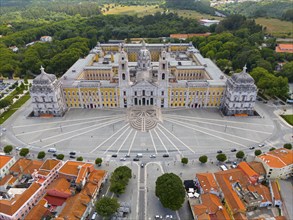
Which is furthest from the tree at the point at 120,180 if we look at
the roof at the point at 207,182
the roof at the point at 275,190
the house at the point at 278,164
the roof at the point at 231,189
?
the house at the point at 278,164

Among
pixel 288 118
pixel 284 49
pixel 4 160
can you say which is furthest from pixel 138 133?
pixel 284 49

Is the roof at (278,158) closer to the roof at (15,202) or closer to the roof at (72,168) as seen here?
the roof at (72,168)

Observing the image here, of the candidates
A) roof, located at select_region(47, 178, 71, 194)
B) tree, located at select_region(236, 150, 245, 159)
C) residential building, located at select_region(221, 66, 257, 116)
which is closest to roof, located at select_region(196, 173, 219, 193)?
tree, located at select_region(236, 150, 245, 159)

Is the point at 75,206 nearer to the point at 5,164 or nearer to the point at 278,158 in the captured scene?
the point at 5,164

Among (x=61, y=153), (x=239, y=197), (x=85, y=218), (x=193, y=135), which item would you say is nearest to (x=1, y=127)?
(x=61, y=153)

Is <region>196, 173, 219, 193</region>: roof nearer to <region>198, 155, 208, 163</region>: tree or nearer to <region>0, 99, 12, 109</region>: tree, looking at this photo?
<region>198, 155, 208, 163</region>: tree

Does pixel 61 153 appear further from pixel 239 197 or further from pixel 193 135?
pixel 239 197
